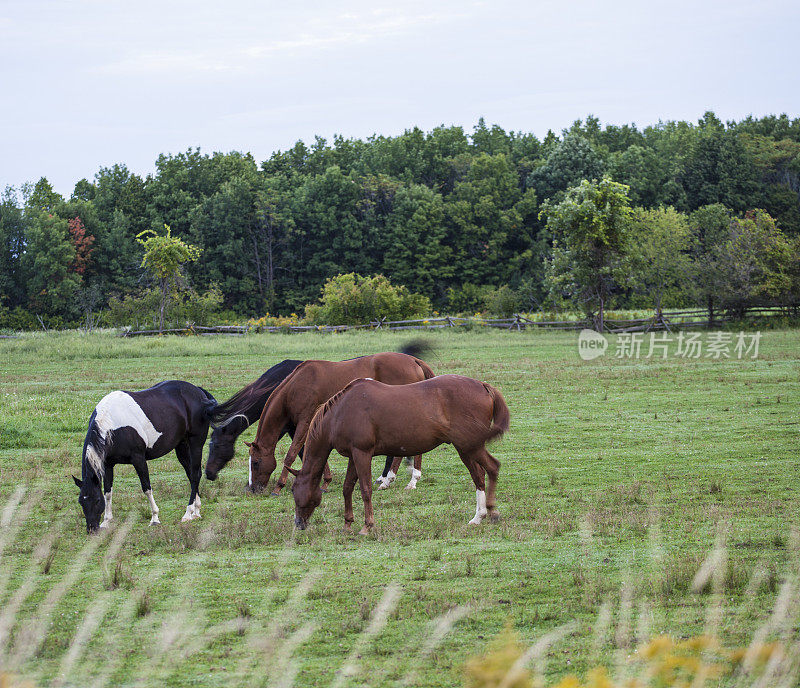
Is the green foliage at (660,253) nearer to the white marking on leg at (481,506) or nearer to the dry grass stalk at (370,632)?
the white marking on leg at (481,506)

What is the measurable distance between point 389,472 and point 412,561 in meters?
3.89

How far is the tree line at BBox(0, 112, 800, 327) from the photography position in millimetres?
65750

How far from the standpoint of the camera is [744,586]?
6465 mm

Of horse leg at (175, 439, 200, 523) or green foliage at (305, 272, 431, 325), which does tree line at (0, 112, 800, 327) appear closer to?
green foliage at (305, 272, 431, 325)

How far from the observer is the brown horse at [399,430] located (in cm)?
898

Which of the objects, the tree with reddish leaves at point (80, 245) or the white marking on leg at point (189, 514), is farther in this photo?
the tree with reddish leaves at point (80, 245)

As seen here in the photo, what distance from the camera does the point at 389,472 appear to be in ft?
37.7

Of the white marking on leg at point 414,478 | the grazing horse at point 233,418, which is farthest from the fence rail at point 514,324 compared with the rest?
the white marking on leg at point 414,478

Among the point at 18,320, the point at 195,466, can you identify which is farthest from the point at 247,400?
the point at 18,320

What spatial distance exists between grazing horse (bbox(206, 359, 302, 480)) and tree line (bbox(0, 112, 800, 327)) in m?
46.4

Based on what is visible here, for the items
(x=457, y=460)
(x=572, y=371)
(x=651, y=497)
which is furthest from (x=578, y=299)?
(x=651, y=497)

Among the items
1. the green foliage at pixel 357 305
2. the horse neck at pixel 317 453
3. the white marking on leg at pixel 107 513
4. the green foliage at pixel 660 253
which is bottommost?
the white marking on leg at pixel 107 513

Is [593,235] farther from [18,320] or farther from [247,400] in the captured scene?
[18,320]

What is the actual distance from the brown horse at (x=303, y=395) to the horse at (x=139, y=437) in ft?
3.22
